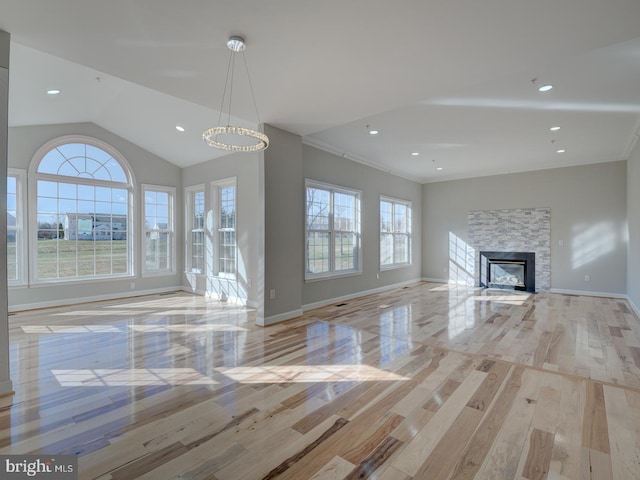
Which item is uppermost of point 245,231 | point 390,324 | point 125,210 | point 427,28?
point 427,28

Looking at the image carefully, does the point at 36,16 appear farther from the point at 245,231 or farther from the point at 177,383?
the point at 245,231

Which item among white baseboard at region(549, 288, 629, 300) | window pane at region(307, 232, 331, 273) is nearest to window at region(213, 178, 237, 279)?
window pane at region(307, 232, 331, 273)

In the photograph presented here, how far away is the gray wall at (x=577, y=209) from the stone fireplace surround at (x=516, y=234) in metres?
0.13

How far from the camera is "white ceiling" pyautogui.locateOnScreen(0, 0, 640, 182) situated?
2195mm

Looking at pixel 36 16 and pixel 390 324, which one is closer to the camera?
pixel 36 16

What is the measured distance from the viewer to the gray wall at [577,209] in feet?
21.1

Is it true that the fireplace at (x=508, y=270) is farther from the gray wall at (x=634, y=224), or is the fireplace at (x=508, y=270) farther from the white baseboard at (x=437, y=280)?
the gray wall at (x=634, y=224)

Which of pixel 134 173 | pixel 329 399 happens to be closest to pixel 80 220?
pixel 134 173

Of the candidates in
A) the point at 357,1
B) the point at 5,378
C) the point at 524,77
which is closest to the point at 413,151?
the point at 524,77

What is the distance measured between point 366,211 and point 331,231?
1.25m

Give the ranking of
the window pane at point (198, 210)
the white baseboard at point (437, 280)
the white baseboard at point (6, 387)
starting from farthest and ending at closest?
the white baseboard at point (437, 280)
the window pane at point (198, 210)
the white baseboard at point (6, 387)

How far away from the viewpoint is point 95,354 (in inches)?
132

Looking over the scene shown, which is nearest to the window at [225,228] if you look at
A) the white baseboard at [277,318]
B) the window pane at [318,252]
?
the window pane at [318,252]

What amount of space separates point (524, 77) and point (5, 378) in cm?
551
